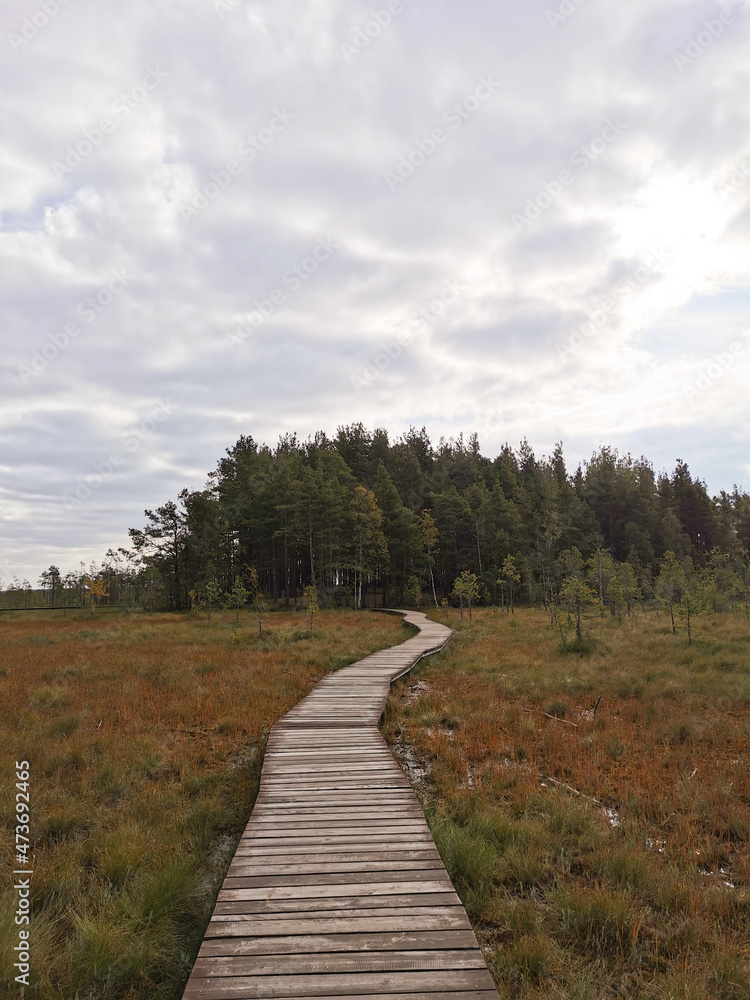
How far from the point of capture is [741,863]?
16.8 ft

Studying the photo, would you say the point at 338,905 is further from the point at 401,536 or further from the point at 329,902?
the point at 401,536

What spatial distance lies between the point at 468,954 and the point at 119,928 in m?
2.65

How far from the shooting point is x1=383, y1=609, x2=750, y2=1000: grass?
380 centimetres

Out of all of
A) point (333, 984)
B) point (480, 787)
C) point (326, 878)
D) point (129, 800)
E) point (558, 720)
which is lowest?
point (558, 720)

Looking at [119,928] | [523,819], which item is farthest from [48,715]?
[523,819]

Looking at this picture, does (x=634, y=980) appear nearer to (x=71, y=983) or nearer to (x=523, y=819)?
(x=523, y=819)

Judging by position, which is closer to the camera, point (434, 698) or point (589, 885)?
point (589, 885)

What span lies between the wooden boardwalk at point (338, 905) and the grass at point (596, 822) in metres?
0.60

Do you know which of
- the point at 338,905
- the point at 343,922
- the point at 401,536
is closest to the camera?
the point at 343,922

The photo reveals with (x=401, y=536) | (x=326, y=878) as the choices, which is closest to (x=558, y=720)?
(x=326, y=878)

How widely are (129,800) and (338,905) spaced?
4180 mm

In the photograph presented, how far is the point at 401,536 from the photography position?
52531mm

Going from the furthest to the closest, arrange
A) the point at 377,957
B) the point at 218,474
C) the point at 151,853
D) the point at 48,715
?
the point at 218,474 → the point at 48,715 → the point at 151,853 → the point at 377,957

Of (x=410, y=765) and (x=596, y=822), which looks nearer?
(x=596, y=822)
